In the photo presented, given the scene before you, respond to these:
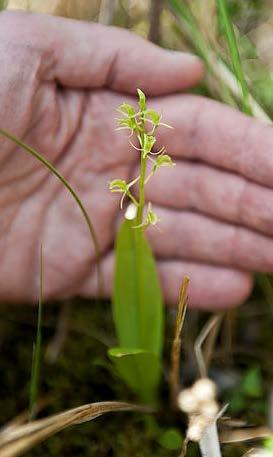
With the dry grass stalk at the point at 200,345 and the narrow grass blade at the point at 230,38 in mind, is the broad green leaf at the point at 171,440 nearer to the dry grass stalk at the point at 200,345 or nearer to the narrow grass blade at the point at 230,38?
the dry grass stalk at the point at 200,345

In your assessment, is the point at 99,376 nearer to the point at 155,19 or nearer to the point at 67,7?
the point at 155,19

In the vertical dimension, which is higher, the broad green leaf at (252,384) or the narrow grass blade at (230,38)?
the narrow grass blade at (230,38)

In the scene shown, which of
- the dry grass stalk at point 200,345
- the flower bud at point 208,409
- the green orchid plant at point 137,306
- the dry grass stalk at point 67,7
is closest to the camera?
the flower bud at point 208,409

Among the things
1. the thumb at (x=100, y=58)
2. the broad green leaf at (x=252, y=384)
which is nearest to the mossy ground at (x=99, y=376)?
the broad green leaf at (x=252, y=384)

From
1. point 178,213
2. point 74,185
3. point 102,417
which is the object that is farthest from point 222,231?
point 102,417

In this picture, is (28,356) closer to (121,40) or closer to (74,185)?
(74,185)

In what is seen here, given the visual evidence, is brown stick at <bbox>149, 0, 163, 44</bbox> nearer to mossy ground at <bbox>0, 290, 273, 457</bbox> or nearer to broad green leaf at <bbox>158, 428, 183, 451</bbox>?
mossy ground at <bbox>0, 290, 273, 457</bbox>

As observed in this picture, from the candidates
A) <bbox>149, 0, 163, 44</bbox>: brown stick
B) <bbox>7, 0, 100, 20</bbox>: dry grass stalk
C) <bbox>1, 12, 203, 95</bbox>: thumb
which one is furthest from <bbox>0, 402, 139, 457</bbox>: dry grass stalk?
<bbox>7, 0, 100, 20</bbox>: dry grass stalk
